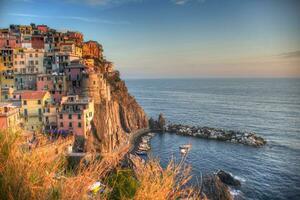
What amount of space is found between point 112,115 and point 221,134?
2554cm

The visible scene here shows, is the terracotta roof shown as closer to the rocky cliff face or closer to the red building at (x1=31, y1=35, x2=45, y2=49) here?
the rocky cliff face

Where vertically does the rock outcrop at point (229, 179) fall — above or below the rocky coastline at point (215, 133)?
below

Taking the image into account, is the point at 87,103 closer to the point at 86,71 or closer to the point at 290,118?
the point at 86,71

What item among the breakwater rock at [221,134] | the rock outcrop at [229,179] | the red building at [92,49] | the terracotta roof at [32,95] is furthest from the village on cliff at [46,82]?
the breakwater rock at [221,134]

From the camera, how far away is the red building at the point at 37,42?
54000 millimetres

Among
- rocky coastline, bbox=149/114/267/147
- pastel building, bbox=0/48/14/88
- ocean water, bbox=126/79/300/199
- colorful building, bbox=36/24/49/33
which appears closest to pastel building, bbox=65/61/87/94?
pastel building, bbox=0/48/14/88

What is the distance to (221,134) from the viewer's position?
58.2 metres

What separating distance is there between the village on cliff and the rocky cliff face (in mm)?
621

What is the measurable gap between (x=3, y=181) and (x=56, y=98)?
139 ft

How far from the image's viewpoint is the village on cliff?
1540 inches

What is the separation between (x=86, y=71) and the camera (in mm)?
45094

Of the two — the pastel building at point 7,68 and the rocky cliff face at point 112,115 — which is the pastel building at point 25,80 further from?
the rocky cliff face at point 112,115

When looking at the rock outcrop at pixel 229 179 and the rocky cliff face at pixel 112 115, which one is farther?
the rocky cliff face at pixel 112 115

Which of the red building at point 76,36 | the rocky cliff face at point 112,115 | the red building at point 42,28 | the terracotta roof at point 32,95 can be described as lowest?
the rocky cliff face at point 112,115
